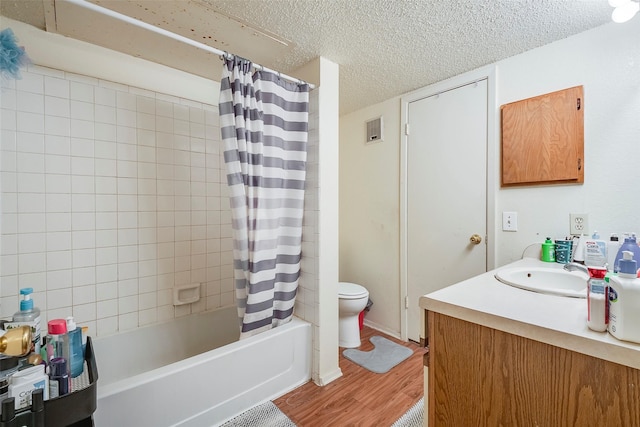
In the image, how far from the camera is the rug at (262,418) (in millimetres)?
1359

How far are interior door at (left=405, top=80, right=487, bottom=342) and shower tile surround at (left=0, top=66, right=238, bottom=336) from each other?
0.99 m

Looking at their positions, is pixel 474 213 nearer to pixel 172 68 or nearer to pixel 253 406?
pixel 253 406

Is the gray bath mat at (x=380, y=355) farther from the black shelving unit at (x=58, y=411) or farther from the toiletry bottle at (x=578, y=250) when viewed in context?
the black shelving unit at (x=58, y=411)

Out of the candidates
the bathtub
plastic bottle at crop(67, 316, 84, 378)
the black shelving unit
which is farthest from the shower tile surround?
the black shelving unit

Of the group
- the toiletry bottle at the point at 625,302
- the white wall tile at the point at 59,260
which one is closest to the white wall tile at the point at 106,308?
the white wall tile at the point at 59,260

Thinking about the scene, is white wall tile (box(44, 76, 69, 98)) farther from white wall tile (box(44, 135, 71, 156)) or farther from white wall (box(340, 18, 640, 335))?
white wall (box(340, 18, 640, 335))

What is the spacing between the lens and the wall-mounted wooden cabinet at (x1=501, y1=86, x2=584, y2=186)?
4.75ft

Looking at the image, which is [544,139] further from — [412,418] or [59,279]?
[59,279]

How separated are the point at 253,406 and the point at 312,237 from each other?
98cm

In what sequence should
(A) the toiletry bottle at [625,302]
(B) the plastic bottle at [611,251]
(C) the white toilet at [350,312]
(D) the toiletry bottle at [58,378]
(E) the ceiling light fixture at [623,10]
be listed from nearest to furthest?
(A) the toiletry bottle at [625,302], (D) the toiletry bottle at [58,378], (E) the ceiling light fixture at [623,10], (B) the plastic bottle at [611,251], (C) the white toilet at [350,312]

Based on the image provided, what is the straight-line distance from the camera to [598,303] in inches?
26.0

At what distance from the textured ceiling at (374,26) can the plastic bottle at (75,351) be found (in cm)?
142

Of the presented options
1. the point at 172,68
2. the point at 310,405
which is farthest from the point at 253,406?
the point at 172,68

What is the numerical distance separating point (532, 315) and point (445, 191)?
135 cm
